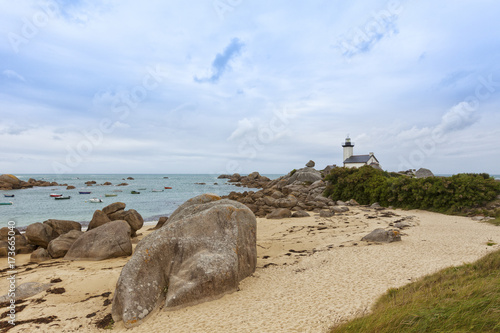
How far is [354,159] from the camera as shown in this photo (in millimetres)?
64312

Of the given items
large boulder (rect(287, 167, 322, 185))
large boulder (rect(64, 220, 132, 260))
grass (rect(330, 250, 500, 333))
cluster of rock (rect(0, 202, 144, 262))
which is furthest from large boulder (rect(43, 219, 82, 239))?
large boulder (rect(287, 167, 322, 185))

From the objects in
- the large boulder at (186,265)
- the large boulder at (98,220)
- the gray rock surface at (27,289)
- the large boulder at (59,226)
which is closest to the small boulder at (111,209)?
the large boulder at (98,220)

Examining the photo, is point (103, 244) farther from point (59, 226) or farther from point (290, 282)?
point (290, 282)

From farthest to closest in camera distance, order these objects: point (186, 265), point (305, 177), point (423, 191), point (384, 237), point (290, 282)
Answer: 1. point (305, 177)
2. point (423, 191)
3. point (384, 237)
4. point (290, 282)
5. point (186, 265)

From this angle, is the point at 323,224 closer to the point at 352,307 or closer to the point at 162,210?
the point at 352,307

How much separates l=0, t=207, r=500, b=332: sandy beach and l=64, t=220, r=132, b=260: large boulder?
0.57 meters

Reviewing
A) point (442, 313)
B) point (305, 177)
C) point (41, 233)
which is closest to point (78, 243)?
point (41, 233)

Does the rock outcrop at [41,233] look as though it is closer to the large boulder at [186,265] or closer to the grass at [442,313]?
the large boulder at [186,265]

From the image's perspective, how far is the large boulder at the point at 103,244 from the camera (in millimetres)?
13531

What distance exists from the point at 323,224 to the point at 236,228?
12.1 metres

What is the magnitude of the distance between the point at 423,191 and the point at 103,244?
25.9m

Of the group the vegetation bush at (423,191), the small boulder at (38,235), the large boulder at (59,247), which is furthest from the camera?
the vegetation bush at (423,191)

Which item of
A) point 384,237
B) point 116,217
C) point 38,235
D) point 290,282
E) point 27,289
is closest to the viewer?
point 290,282

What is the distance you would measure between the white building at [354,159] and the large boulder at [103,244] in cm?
5353
